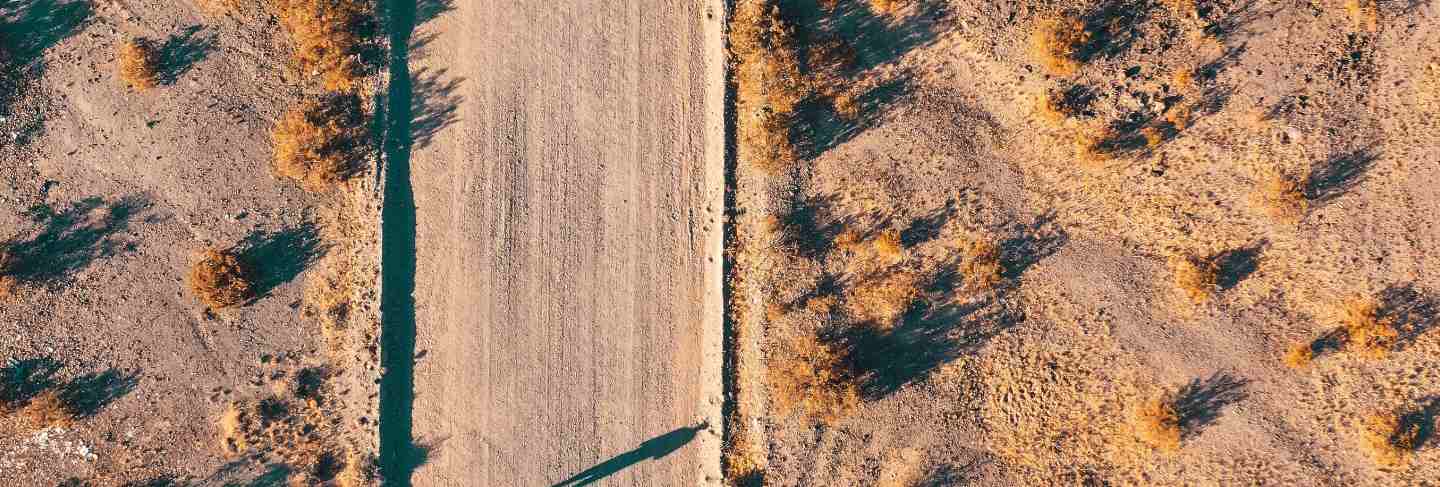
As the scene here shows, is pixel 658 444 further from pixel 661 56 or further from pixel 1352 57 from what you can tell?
pixel 1352 57

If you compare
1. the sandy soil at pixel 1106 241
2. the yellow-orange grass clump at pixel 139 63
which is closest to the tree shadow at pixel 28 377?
the yellow-orange grass clump at pixel 139 63

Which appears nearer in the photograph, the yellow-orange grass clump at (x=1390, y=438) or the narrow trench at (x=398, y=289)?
the yellow-orange grass clump at (x=1390, y=438)

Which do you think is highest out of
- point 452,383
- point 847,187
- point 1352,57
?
point 1352,57

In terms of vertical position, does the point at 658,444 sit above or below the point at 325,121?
below

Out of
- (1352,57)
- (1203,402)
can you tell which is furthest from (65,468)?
(1352,57)

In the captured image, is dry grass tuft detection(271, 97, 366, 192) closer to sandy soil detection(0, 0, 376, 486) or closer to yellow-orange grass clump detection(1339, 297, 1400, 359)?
sandy soil detection(0, 0, 376, 486)

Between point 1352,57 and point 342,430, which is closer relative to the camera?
point 1352,57

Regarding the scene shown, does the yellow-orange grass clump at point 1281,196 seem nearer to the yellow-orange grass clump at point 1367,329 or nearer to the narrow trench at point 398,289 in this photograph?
the yellow-orange grass clump at point 1367,329
